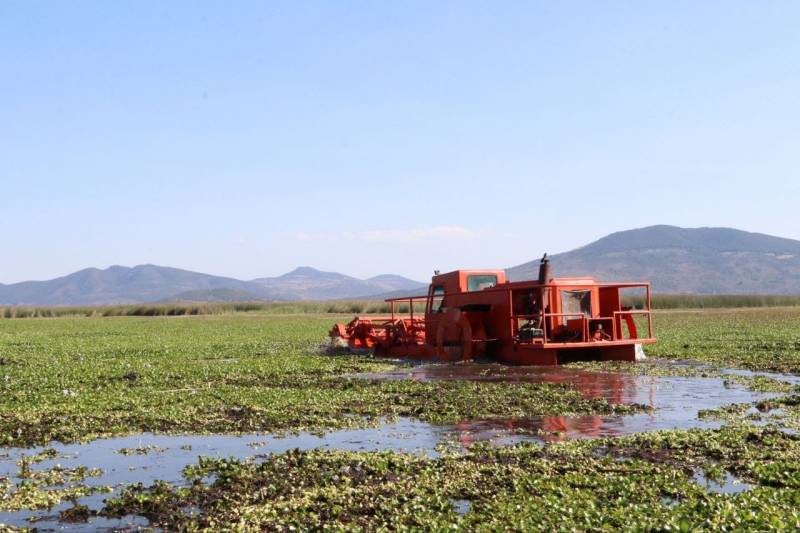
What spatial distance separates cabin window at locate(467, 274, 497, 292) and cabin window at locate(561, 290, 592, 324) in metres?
3.97

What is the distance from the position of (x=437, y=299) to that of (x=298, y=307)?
2648 inches

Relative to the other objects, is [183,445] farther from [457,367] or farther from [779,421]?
[457,367]

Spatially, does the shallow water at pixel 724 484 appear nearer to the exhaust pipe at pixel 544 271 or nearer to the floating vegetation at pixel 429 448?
the floating vegetation at pixel 429 448

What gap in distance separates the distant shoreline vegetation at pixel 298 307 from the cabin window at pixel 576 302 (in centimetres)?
4672

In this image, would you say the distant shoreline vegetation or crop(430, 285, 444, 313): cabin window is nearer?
crop(430, 285, 444, 313): cabin window

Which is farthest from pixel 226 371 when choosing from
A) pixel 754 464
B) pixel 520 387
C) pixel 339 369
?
pixel 754 464

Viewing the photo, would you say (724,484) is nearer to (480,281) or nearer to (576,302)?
(576,302)

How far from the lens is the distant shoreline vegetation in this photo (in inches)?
3169

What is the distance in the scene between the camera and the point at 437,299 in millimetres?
29938

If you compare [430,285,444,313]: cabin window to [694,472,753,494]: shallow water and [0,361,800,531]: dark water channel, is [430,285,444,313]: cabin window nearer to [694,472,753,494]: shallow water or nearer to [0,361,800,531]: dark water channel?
[0,361,800,531]: dark water channel

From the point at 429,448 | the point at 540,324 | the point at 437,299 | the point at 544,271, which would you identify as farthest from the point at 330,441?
the point at 437,299

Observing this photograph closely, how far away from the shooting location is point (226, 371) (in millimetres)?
23500

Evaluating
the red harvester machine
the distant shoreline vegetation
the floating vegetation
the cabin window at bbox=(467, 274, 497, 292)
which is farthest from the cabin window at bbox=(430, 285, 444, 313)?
the distant shoreline vegetation

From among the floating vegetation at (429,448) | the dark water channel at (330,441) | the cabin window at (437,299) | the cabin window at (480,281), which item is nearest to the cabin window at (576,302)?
the floating vegetation at (429,448)
